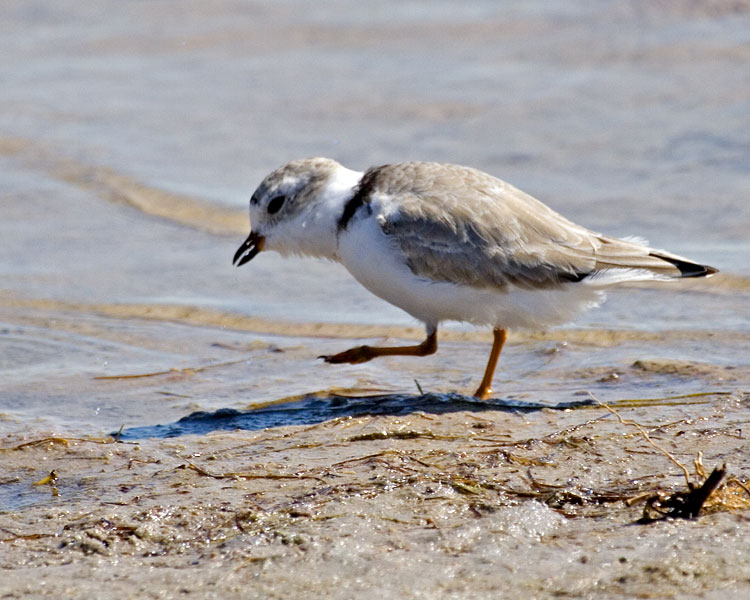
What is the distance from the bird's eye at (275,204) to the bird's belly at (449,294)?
565 millimetres

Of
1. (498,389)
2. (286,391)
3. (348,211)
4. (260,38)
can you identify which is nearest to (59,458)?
(286,391)

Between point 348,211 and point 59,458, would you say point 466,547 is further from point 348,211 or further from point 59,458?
point 348,211

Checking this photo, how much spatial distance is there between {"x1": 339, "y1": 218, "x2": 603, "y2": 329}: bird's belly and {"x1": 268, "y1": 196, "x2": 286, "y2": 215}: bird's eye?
0.57 m

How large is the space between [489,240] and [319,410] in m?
1.29

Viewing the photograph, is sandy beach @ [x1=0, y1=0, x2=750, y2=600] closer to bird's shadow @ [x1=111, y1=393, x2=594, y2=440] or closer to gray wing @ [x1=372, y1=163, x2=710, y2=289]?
bird's shadow @ [x1=111, y1=393, x2=594, y2=440]

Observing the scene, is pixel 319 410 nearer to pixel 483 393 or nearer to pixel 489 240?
pixel 483 393

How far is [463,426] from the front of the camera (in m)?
5.21

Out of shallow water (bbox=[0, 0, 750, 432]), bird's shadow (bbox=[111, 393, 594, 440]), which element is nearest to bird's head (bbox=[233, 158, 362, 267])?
shallow water (bbox=[0, 0, 750, 432])

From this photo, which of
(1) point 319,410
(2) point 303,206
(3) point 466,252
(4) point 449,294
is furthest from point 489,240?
(1) point 319,410

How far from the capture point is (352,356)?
6184 millimetres

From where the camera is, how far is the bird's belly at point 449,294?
19.2 ft

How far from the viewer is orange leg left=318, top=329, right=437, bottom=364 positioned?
617 centimetres

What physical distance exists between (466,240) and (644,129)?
543 centimetres

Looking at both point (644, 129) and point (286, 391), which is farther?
point (644, 129)
